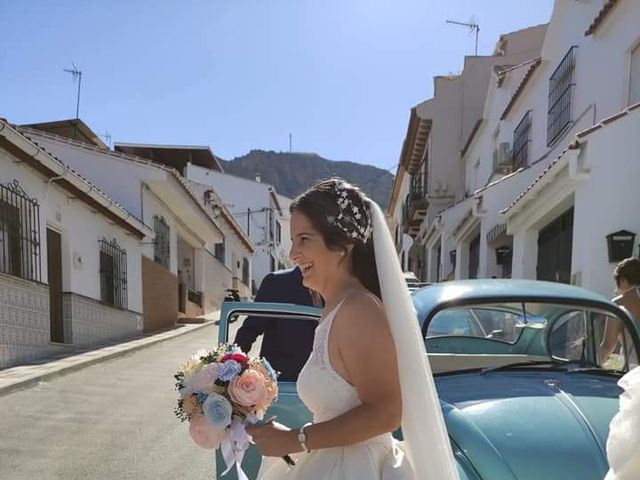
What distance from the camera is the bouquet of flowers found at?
60.3 inches

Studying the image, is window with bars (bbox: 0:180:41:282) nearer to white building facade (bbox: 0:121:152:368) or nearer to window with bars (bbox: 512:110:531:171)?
white building facade (bbox: 0:121:152:368)

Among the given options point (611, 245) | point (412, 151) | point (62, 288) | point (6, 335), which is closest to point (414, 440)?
point (611, 245)

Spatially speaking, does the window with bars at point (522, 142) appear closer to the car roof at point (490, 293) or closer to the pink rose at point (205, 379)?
the car roof at point (490, 293)

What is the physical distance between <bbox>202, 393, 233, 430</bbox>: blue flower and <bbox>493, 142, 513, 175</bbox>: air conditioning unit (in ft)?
44.5

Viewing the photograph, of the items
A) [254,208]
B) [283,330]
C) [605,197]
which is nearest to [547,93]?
[605,197]

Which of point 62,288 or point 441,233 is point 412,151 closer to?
point 441,233

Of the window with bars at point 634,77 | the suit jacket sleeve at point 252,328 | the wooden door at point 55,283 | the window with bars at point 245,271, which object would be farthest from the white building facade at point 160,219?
the suit jacket sleeve at point 252,328

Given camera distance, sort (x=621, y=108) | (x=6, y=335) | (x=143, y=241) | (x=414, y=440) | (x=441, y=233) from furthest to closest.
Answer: (x=441, y=233) < (x=143, y=241) < (x=6, y=335) < (x=621, y=108) < (x=414, y=440)

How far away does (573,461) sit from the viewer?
207cm

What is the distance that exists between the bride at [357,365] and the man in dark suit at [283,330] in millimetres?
1476

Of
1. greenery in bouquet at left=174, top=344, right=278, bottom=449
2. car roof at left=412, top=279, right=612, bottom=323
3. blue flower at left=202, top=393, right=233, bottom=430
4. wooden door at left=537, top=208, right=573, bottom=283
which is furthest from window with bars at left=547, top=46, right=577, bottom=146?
blue flower at left=202, top=393, right=233, bottom=430

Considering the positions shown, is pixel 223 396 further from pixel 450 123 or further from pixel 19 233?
pixel 450 123

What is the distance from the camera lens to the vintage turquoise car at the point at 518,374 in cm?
213

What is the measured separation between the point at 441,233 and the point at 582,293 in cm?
1534
